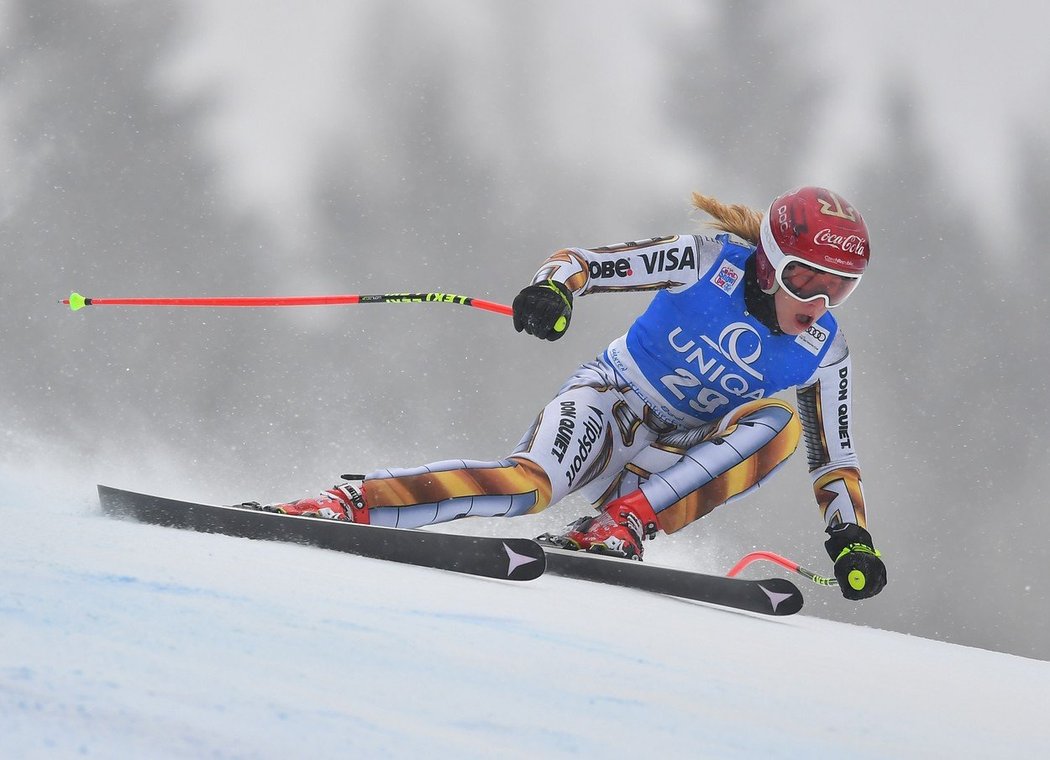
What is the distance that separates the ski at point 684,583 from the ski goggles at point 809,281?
78 centimetres

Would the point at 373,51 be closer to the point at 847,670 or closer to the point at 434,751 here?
the point at 847,670

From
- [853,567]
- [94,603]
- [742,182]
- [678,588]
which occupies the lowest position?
[94,603]

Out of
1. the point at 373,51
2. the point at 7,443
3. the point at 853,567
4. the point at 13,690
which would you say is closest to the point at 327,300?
the point at 853,567

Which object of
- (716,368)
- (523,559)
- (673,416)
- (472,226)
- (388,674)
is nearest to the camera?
(388,674)

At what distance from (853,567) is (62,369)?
417cm

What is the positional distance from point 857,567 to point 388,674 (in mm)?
2010

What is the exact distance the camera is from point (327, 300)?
2811 mm

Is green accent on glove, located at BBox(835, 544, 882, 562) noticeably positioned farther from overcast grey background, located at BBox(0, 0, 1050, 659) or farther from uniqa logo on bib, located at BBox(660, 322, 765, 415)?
overcast grey background, located at BBox(0, 0, 1050, 659)

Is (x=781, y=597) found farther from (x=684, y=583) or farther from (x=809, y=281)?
(x=809, y=281)

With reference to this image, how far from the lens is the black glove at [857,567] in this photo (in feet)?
9.03

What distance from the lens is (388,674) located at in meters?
1.06

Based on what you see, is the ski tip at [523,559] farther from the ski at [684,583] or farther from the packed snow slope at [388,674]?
the ski at [684,583]

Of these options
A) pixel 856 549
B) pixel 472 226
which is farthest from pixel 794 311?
pixel 472 226

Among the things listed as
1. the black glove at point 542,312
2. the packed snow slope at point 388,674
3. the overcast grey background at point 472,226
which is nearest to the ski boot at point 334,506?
the packed snow slope at point 388,674
